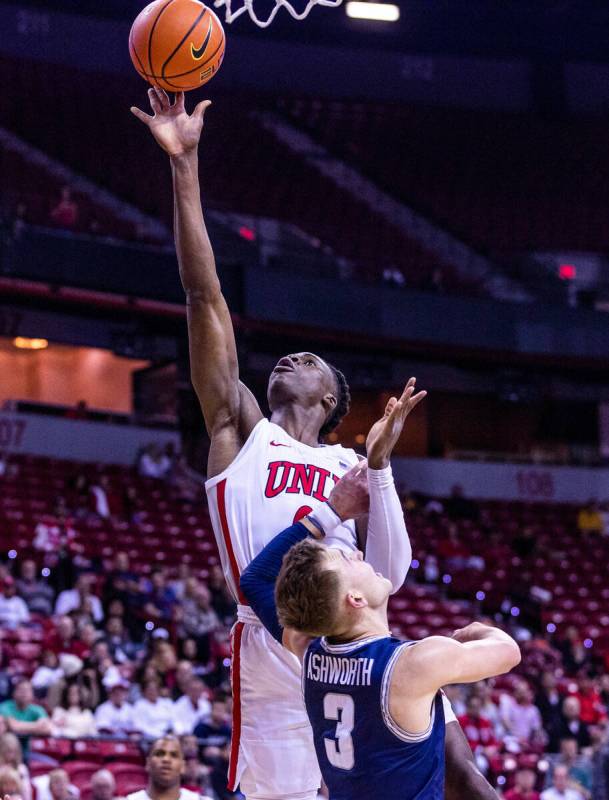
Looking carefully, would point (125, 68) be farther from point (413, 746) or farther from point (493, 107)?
point (413, 746)

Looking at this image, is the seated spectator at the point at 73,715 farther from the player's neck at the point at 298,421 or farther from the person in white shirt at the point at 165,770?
the player's neck at the point at 298,421

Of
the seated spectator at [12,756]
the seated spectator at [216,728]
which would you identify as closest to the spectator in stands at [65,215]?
the seated spectator at [216,728]

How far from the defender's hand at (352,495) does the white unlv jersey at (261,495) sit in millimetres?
271

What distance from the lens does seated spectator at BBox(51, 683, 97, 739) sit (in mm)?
10469

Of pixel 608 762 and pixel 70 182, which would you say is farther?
pixel 70 182

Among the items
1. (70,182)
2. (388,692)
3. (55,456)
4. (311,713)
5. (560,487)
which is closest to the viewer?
(388,692)

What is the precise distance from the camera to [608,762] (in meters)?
11.6

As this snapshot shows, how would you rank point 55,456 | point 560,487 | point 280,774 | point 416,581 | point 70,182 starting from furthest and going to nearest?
point 560,487, point 70,182, point 55,456, point 416,581, point 280,774

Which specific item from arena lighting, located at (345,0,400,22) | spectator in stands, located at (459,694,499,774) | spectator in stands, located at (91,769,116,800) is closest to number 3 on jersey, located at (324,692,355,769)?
spectator in stands, located at (91,769,116,800)

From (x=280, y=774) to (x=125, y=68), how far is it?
20029 mm

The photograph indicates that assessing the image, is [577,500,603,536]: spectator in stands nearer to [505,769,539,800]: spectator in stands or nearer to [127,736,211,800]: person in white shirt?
[505,769,539,800]: spectator in stands

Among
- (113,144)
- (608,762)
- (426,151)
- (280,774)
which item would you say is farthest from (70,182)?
(280,774)

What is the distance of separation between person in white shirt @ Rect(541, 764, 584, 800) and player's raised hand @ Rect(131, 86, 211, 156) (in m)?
7.89

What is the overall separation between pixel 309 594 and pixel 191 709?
814 cm
